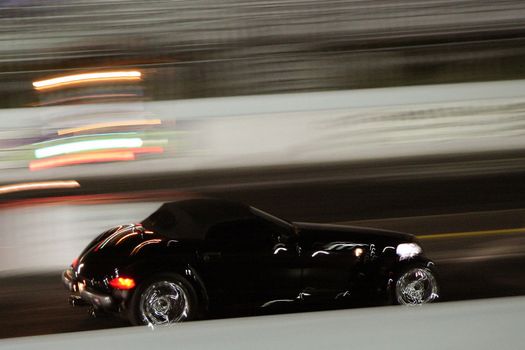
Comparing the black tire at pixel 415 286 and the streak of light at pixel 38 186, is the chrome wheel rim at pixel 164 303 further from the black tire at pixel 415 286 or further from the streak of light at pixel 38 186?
the streak of light at pixel 38 186

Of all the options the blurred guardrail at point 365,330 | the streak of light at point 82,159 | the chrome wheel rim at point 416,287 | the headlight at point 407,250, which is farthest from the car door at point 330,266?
the streak of light at point 82,159

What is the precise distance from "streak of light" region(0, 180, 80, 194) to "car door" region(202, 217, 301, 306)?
663cm

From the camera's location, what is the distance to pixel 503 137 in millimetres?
14094

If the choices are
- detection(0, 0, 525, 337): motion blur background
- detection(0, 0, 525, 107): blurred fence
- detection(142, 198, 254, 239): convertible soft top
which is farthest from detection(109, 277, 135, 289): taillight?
detection(0, 0, 525, 107): blurred fence

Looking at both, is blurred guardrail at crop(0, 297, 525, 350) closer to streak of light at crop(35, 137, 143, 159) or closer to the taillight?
the taillight

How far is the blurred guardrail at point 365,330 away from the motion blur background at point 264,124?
3.41 metres

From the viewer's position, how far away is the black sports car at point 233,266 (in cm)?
593

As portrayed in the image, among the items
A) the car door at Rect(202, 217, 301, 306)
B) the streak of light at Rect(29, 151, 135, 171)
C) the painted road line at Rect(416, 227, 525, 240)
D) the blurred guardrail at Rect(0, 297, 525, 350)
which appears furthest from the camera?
the streak of light at Rect(29, 151, 135, 171)

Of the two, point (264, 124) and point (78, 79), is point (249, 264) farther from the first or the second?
point (78, 79)

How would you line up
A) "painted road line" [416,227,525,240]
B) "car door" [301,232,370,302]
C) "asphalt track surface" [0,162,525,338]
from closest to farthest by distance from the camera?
"car door" [301,232,370,302]
"asphalt track surface" [0,162,525,338]
"painted road line" [416,227,525,240]

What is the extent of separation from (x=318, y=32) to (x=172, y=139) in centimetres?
602

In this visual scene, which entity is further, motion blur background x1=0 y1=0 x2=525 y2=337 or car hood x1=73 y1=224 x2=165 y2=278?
motion blur background x1=0 y1=0 x2=525 y2=337

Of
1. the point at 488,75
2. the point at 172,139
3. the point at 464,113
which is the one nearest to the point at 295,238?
the point at 172,139

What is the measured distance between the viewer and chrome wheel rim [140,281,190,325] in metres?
5.90
